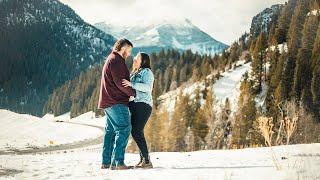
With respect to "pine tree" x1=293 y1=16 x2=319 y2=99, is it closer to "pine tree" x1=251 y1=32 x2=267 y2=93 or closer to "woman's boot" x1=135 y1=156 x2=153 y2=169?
"pine tree" x1=251 y1=32 x2=267 y2=93

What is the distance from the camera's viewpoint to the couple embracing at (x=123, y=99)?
9078 mm

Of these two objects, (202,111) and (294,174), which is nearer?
(294,174)

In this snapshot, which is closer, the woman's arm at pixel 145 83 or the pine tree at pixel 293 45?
the woman's arm at pixel 145 83

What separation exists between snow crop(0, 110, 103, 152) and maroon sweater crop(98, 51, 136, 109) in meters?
42.1

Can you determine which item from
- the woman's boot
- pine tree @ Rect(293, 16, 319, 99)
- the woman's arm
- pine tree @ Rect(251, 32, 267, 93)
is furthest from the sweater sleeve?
pine tree @ Rect(251, 32, 267, 93)

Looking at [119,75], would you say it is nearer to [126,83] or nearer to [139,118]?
[126,83]

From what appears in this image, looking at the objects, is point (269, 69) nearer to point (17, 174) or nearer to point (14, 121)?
point (14, 121)

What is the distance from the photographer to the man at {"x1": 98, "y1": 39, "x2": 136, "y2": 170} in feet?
29.8

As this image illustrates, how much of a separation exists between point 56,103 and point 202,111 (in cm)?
12814

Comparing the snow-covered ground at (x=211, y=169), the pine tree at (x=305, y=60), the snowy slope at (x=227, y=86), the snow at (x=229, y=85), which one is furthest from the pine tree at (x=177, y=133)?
the snow-covered ground at (x=211, y=169)

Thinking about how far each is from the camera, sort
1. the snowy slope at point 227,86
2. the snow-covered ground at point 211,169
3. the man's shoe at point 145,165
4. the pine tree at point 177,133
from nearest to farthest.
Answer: the snow-covered ground at point 211,169 < the man's shoe at point 145,165 < the pine tree at point 177,133 < the snowy slope at point 227,86

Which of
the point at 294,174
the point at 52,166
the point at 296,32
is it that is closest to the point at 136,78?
the point at 52,166

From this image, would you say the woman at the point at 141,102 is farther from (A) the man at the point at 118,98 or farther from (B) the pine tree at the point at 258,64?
(B) the pine tree at the point at 258,64

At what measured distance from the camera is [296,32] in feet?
Result: 354
